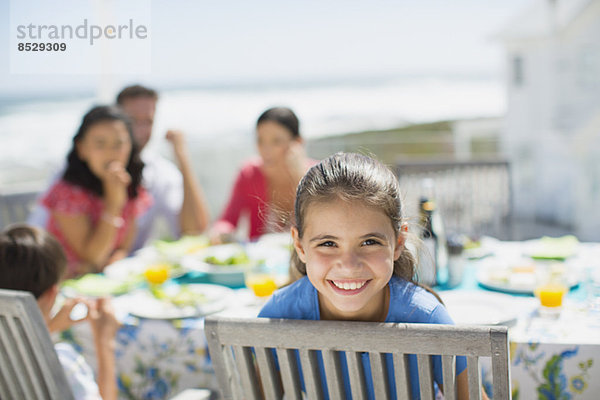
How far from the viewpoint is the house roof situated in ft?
20.3

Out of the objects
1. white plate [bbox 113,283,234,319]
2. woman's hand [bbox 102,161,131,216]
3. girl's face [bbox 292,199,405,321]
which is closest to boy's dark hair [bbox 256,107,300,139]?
woman's hand [bbox 102,161,131,216]

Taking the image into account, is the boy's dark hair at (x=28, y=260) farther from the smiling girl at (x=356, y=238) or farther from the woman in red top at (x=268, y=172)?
the woman in red top at (x=268, y=172)

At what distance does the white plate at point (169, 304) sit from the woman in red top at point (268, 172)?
71cm

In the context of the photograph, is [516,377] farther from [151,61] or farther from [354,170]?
[151,61]

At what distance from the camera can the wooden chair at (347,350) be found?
0.73 metres

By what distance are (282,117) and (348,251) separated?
1.66 metres

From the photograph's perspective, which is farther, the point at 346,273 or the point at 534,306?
the point at 534,306

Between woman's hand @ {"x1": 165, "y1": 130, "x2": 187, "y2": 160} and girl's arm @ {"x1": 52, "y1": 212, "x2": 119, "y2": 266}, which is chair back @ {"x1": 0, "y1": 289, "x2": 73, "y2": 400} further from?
woman's hand @ {"x1": 165, "y1": 130, "x2": 187, "y2": 160}

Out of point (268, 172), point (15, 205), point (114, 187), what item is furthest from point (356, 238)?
point (15, 205)

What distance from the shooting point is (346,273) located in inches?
36.7

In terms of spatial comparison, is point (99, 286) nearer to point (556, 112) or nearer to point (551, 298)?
point (551, 298)

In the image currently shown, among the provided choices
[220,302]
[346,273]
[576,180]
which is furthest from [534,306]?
[576,180]

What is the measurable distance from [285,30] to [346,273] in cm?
2247

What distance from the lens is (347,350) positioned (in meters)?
0.79
